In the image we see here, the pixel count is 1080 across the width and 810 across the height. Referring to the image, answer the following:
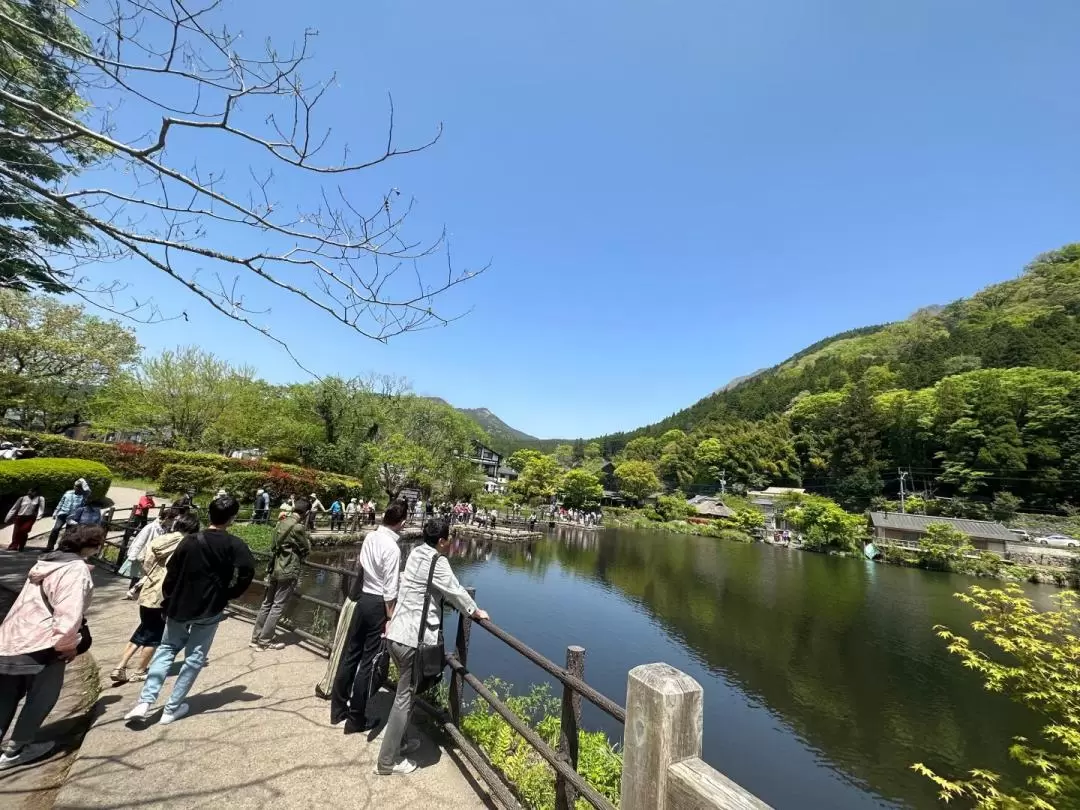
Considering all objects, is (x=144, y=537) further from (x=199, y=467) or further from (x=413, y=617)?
(x=199, y=467)

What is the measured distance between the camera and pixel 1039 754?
4.81 metres

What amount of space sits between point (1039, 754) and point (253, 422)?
29079 mm

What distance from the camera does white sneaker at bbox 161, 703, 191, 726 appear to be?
2824 mm

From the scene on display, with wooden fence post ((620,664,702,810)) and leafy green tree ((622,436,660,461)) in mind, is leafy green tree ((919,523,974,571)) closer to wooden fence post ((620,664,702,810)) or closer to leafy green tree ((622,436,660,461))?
wooden fence post ((620,664,702,810))

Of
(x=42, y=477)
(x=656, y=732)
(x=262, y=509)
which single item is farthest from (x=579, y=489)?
(x=656, y=732)

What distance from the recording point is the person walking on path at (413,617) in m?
2.53

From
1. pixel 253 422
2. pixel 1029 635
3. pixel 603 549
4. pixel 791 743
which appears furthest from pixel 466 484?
pixel 1029 635

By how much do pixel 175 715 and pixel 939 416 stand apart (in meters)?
61.4

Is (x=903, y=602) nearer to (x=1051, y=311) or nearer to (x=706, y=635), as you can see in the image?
(x=706, y=635)

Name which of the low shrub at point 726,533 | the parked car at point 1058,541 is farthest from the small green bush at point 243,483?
the parked car at point 1058,541

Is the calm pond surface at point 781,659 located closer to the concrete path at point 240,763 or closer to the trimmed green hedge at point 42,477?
the concrete path at point 240,763

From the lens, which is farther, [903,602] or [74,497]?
[903,602]

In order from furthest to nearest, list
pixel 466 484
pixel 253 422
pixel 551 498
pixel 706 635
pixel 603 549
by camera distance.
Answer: pixel 551 498 → pixel 466 484 → pixel 603 549 → pixel 253 422 → pixel 706 635

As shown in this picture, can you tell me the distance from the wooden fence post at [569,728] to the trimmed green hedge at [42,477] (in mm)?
13374
